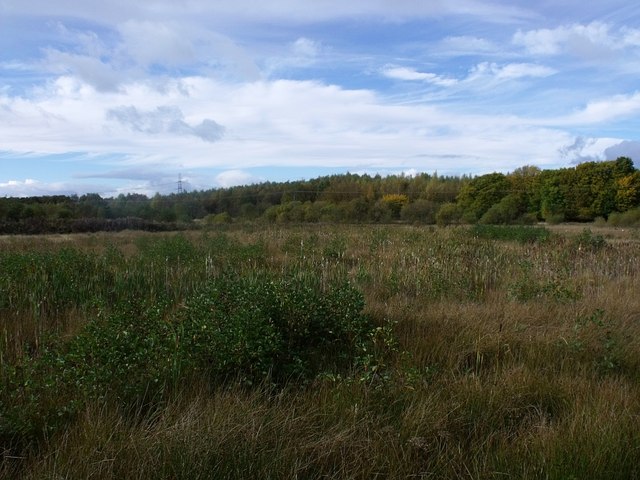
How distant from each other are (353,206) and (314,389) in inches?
2170

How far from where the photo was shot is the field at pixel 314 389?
10.2ft

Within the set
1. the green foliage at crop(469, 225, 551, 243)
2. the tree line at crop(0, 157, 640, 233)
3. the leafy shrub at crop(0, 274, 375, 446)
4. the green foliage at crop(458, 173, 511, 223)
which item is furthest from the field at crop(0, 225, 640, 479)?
the green foliage at crop(458, 173, 511, 223)

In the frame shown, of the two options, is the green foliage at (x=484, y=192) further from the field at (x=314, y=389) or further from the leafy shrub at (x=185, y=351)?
the leafy shrub at (x=185, y=351)

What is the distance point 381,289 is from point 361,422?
16.9 feet

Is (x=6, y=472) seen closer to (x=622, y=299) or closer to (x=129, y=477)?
(x=129, y=477)

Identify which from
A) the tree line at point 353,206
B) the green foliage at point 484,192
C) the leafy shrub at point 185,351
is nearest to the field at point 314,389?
the leafy shrub at point 185,351

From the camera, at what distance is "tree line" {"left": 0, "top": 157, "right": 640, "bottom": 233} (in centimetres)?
4481

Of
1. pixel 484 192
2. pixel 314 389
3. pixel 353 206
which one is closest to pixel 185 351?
pixel 314 389

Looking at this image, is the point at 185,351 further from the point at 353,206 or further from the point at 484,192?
the point at 484,192

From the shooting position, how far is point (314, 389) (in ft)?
14.0

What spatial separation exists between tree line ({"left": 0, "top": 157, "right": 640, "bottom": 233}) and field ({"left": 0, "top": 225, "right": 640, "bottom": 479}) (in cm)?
3707

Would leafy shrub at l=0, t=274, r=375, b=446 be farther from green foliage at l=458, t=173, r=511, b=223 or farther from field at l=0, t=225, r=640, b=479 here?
green foliage at l=458, t=173, r=511, b=223

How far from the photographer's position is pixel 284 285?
5.78 metres

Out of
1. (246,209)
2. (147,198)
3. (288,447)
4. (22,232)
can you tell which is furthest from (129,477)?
(246,209)
